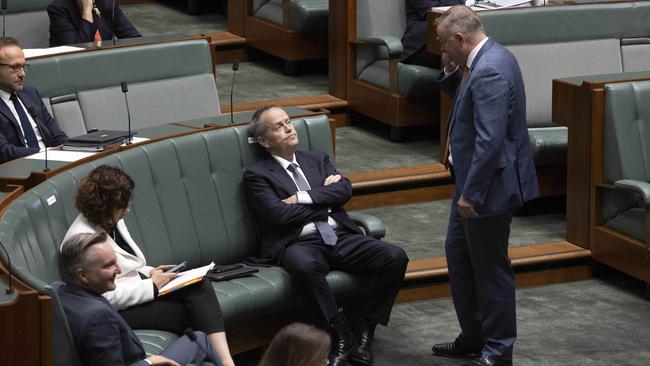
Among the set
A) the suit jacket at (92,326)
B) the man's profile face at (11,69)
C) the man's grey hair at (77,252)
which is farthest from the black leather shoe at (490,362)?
the man's profile face at (11,69)

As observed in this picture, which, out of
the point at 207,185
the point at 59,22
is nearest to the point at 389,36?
the point at 59,22

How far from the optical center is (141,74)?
5.22 meters

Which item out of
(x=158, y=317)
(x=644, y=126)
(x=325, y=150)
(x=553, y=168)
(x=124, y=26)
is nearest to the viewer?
(x=158, y=317)

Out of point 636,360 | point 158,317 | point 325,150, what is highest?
point 325,150

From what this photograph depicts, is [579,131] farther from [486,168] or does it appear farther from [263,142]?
[263,142]

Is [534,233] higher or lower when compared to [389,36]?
lower

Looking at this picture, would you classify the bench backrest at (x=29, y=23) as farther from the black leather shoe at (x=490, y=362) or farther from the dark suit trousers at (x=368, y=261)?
the black leather shoe at (x=490, y=362)

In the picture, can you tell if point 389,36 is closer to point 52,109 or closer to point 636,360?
point 52,109

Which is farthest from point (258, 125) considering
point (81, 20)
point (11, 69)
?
point (81, 20)

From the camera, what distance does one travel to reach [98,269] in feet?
10.3

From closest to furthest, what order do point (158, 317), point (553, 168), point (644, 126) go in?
point (158, 317), point (644, 126), point (553, 168)

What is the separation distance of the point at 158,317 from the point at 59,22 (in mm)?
2369

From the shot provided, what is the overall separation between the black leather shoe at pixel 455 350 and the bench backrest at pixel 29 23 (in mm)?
2758

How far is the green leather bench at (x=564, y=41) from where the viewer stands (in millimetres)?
5723
